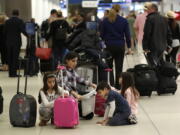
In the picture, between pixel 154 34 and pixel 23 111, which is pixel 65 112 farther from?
pixel 154 34

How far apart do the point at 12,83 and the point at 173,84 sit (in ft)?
15.7

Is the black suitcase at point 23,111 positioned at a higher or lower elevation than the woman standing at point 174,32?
lower

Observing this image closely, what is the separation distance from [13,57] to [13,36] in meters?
0.61

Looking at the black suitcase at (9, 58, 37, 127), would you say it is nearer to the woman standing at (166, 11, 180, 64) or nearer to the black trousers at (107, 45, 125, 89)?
the black trousers at (107, 45, 125, 89)

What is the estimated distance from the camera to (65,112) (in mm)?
8109

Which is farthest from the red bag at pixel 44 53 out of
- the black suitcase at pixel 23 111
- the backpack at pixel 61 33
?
the black suitcase at pixel 23 111

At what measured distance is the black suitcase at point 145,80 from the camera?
449 inches

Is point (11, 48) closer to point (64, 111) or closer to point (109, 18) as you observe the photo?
point (109, 18)

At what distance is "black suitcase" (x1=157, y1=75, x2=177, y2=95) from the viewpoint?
11.9 meters

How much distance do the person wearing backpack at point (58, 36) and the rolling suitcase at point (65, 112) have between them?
21.3 feet

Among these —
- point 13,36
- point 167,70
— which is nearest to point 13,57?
point 13,36

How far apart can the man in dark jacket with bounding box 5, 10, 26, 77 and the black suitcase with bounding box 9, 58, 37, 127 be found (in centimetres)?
800

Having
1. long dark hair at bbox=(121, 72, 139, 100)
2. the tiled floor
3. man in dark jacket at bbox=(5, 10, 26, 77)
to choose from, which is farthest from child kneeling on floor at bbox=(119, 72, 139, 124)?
man in dark jacket at bbox=(5, 10, 26, 77)

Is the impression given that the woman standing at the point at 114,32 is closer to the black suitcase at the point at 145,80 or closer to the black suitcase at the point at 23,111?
the black suitcase at the point at 145,80
